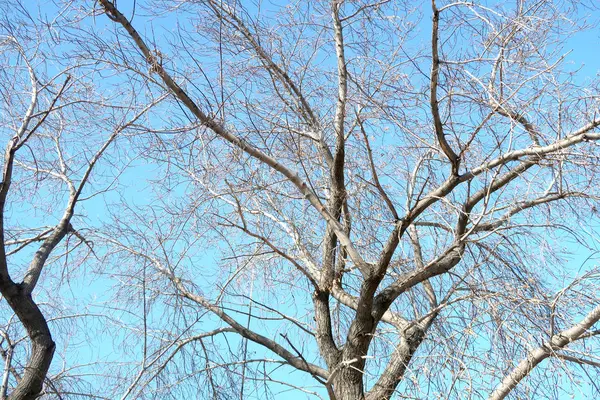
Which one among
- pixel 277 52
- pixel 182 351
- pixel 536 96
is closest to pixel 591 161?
pixel 536 96

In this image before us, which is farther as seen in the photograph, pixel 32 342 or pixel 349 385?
pixel 349 385

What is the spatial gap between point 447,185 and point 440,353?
1.25 m

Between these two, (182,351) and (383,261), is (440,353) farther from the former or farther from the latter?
(182,351)

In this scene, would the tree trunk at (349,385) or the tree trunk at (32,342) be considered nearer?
the tree trunk at (32,342)

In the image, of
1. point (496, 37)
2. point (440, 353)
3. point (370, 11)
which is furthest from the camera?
point (370, 11)

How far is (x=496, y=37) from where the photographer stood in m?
5.14

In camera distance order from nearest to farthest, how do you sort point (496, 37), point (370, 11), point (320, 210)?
point (496, 37) < point (320, 210) < point (370, 11)

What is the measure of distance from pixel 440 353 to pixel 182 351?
212 cm

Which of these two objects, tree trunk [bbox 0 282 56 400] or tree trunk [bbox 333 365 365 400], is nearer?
tree trunk [bbox 0 282 56 400]

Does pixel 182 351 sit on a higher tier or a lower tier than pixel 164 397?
higher

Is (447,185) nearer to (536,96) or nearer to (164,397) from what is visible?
(536,96)

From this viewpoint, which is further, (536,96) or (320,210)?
(320,210)

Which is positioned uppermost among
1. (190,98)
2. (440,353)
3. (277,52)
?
(277,52)

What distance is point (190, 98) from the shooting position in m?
5.15
